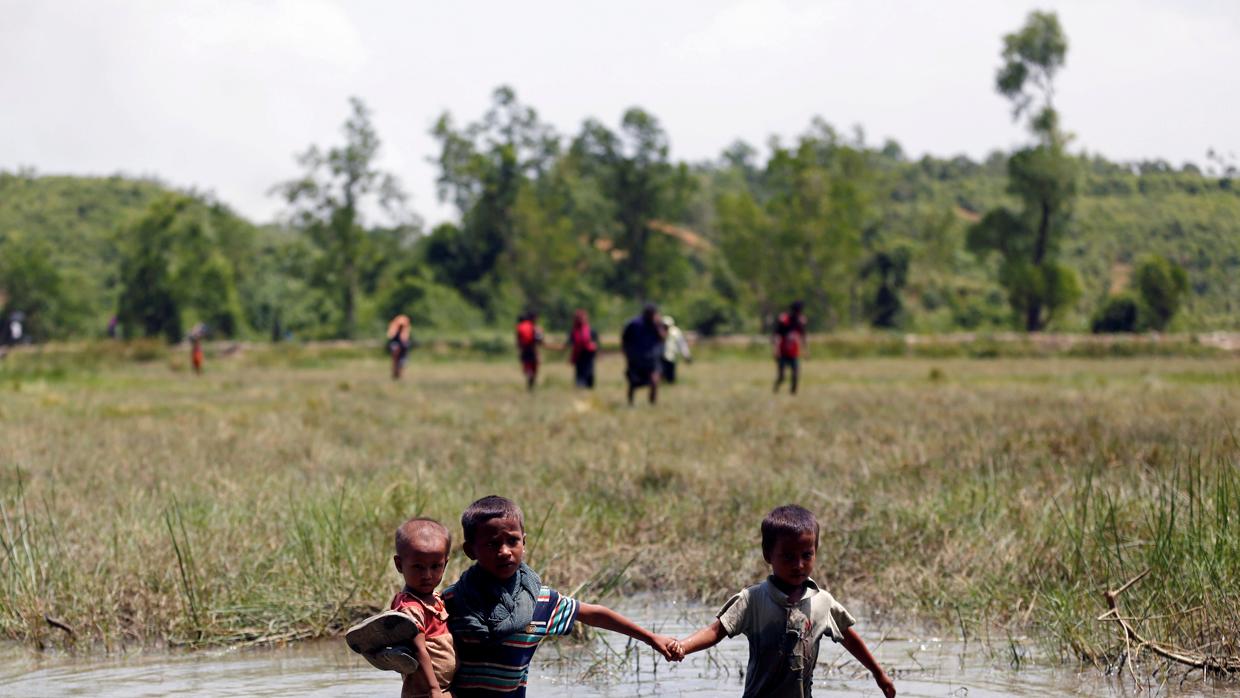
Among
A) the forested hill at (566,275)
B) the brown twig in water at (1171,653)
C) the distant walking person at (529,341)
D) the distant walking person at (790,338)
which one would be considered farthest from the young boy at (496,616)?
the forested hill at (566,275)

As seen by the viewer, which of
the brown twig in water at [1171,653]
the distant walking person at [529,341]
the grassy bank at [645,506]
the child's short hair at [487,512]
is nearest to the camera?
the child's short hair at [487,512]

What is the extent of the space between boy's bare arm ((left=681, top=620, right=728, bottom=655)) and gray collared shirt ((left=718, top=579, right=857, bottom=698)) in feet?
0.07

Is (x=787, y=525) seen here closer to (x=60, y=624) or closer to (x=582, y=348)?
(x=60, y=624)

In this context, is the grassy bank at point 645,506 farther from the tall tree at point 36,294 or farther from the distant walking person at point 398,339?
the tall tree at point 36,294

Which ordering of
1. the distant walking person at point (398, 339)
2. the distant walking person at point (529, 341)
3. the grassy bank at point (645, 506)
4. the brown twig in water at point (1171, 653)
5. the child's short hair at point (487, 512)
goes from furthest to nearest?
the distant walking person at point (398, 339), the distant walking person at point (529, 341), the grassy bank at point (645, 506), the brown twig in water at point (1171, 653), the child's short hair at point (487, 512)

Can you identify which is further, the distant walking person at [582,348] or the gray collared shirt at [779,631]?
the distant walking person at [582,348]

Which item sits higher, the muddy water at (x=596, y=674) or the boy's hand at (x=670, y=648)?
the boy's hand at (x=670, y=648)

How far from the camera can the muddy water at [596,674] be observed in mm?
6539

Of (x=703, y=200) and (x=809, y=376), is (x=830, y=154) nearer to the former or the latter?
(x=703, y=200)

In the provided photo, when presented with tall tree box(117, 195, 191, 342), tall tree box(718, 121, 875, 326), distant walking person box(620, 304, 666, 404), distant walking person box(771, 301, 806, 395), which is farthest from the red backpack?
tall tree box(117, 195, 191, 342)

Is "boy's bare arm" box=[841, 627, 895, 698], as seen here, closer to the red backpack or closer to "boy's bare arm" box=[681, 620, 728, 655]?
"boy's bare arm" box=[681, 620, 728, 655]

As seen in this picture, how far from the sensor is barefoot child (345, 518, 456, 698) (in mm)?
4703

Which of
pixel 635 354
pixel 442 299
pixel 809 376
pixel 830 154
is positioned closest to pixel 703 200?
pixel 830 154

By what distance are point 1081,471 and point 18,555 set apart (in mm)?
6941
